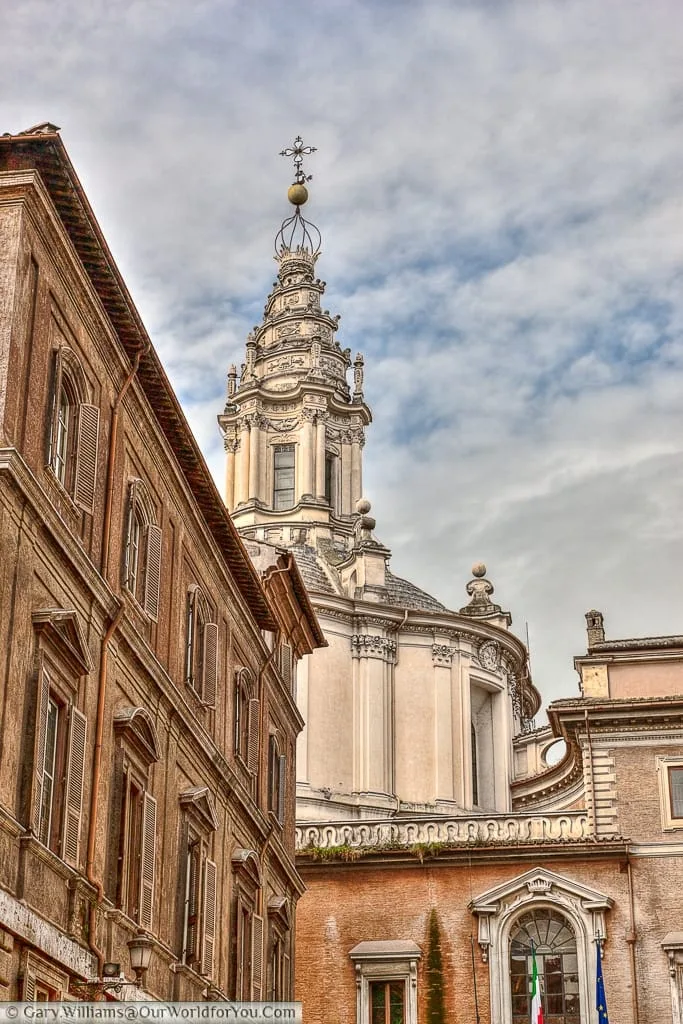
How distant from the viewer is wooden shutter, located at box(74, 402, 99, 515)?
63.9 feet

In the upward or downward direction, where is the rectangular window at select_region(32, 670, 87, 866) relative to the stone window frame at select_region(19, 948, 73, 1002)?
upward

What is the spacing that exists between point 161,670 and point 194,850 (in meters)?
3.39

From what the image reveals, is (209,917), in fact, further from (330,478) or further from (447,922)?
(330,478)

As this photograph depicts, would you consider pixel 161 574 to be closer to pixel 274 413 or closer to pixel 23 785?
pixel 23 785

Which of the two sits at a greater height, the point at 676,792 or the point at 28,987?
the point at 676,792

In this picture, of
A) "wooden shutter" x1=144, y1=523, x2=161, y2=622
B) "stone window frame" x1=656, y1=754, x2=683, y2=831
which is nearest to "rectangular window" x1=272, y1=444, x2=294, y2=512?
"stone window frame" x1=656, y1=754, x2=683, y2=831

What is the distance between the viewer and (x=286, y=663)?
34.4 metres

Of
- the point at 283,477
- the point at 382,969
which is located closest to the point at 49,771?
the point at 382,969

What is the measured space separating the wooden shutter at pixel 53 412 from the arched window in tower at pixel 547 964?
75.0ft

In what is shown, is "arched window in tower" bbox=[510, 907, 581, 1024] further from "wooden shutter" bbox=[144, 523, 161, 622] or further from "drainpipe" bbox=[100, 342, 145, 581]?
"drainpipe" bbox=[100, 342, 145, 581]

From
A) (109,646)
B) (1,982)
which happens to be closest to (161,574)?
(109,646)

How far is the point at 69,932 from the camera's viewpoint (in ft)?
59.1

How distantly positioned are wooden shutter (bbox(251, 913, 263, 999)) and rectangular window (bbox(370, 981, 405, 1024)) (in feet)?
30.6

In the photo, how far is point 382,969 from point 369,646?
1528cm
